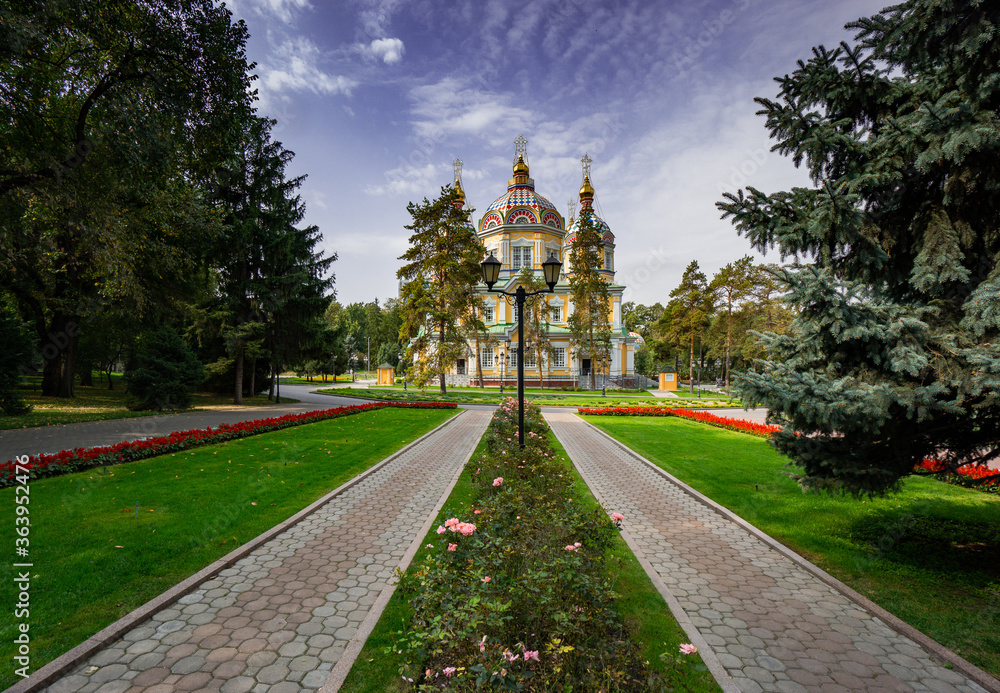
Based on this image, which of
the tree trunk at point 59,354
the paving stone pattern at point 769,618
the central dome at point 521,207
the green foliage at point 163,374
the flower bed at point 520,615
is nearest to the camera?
→ the flower bed at point 520,615

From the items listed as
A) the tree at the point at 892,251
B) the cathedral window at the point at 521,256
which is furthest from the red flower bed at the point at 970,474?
the cathedral window at the point at 521,256

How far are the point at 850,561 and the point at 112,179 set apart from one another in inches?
649

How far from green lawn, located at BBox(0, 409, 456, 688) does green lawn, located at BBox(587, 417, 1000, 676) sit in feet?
23.0

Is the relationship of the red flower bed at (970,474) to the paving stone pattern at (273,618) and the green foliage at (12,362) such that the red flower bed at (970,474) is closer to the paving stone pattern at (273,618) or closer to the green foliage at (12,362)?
the paving stone pattern at (273,618)

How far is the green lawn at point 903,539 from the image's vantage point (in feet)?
12.6

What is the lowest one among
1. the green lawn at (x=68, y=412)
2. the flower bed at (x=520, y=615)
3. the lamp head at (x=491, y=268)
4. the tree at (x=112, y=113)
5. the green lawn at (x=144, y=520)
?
the green lawn at (x=144, y=520)

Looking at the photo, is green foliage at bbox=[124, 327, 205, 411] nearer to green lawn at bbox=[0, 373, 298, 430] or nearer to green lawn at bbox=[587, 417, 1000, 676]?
green lawn at bbox=[0, 373, 298, 430]

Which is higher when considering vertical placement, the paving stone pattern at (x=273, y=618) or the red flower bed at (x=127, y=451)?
the red flower bed at (x=127, y=451)

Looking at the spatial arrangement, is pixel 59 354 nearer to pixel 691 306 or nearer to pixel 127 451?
pixel 127 451

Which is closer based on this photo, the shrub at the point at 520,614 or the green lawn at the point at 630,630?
the shrub at the point at 520,614

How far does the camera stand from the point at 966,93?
403 cm

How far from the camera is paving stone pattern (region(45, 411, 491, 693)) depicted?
2961 millimetres

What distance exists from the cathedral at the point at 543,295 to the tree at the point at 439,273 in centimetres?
1189

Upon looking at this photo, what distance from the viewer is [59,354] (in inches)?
819
